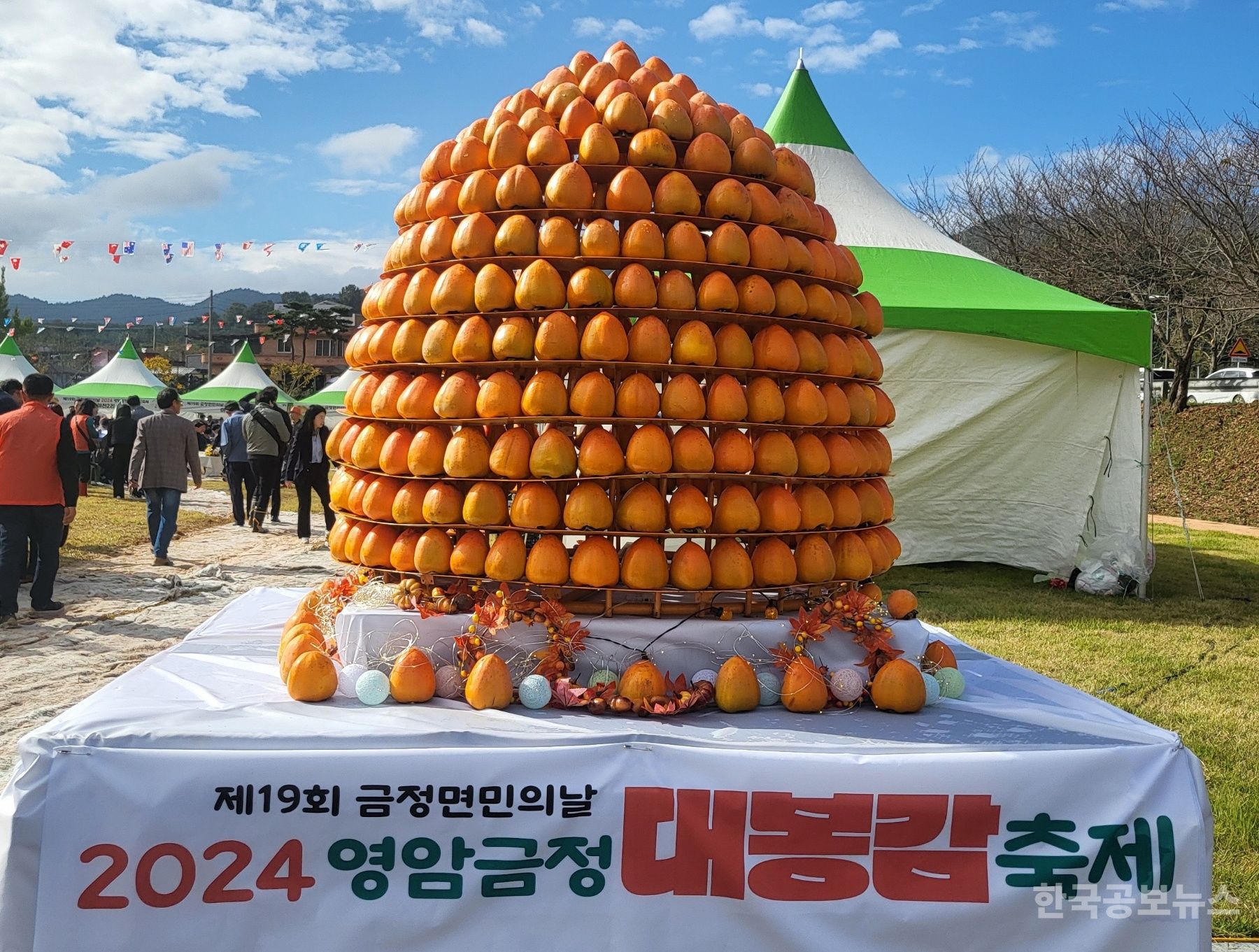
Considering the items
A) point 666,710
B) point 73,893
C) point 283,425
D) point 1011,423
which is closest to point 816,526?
point 666,710

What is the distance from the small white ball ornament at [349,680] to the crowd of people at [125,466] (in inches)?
41.6

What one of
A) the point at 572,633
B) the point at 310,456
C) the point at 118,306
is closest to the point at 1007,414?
the point at 572,633

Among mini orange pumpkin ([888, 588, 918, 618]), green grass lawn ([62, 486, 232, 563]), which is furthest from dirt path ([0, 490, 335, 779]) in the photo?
mini orange pumpkin ([888, 588, 918, 618])

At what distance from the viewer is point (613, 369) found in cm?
368

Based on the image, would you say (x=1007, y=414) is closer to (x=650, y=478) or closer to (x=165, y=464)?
(x=650, y=478)

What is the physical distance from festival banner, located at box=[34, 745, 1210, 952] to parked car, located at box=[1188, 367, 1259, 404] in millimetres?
28808

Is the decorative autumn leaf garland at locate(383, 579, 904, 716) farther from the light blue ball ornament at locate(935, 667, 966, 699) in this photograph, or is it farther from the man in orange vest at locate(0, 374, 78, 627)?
the man in orange vest at locate(0, 374, 78, 627)

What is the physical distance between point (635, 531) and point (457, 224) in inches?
58.7

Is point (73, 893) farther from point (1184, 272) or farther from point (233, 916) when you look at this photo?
point (1184, 272)

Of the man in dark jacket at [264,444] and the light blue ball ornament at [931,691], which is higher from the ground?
the man in dark jacket at [264,444]

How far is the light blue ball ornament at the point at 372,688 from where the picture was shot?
3.25 m

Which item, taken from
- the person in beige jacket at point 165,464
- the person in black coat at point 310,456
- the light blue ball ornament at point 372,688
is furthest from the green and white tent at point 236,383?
the light blue ball ornament at point 372,688

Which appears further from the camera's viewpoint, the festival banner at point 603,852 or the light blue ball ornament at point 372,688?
the light blue ball ornament at point 372,688

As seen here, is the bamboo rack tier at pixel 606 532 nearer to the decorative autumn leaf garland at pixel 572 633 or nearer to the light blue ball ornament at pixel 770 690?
the decorative autumn leaf garland at pixel 572 633
